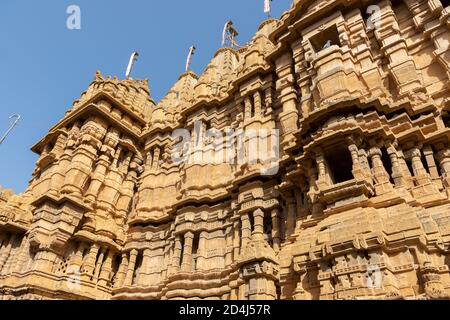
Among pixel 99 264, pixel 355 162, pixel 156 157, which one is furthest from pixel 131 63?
pixel 355 162

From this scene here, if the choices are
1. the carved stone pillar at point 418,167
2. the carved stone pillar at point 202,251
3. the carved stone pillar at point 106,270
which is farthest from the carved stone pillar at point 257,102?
the carved stone pillar at point 106,270

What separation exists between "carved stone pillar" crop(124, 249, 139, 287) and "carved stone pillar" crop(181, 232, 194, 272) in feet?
12.0

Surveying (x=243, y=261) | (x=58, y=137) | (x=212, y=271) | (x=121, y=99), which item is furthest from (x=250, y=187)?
(x=58, y=137)

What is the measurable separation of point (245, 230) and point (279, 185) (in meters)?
2.38

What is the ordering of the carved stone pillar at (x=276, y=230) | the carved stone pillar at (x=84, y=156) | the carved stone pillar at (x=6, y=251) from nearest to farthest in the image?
the carved stone pillar at (x=276, y=230) < the carved stone pillar at (x=6, y=251) < the carved stone pillar at (x=84, y=156)

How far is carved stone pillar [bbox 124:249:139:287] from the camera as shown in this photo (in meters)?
16.9

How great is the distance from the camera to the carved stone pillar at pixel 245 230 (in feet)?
44.6

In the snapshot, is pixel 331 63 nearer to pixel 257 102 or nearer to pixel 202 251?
pixel 257 102

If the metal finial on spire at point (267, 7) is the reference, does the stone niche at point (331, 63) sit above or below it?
below

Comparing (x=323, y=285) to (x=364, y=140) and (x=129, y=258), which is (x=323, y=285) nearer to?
(x=364, y=140)

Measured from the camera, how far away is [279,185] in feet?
44.3

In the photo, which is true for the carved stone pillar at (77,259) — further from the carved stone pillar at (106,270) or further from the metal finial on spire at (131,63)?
the metal finial on spire at (131,63)

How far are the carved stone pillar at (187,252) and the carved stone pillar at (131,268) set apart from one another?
3.65 metres

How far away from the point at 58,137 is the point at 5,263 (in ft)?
28.2
